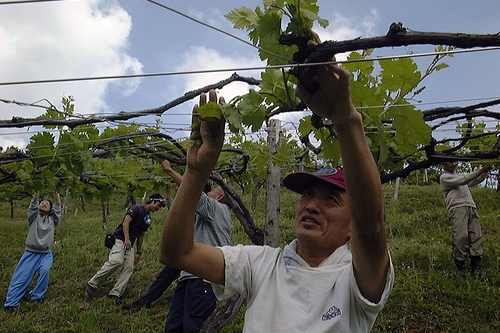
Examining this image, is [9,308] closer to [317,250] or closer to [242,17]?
[317,250]

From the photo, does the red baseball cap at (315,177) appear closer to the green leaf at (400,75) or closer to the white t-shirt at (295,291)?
the white t-shirt at (295,291)

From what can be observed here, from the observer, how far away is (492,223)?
9828 mm

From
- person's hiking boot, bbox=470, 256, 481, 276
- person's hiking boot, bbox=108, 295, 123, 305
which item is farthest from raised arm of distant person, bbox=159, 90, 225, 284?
person's hiking boot, bbox=470, 256, 481, 276

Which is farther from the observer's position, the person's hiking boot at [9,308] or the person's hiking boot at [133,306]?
the person's hiking boot at [9,308]

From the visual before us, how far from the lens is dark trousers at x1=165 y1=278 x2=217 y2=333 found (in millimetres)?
3754

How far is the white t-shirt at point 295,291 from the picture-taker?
1314mm

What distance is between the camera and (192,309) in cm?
378

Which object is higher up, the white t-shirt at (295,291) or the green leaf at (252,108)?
the green leaf at (252,108)

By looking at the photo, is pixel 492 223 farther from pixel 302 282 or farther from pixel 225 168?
pixel 302 282

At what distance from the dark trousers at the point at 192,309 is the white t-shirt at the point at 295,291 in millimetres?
2363

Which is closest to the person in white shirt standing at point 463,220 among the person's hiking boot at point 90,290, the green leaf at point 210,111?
the green leaf at point 210,111

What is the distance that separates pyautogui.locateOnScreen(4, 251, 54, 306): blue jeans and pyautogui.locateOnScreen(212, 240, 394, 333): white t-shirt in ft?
20.1

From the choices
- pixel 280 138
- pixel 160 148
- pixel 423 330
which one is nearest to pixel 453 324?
pixel 423 330

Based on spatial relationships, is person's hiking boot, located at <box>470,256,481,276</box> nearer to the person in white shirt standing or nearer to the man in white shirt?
the person in white shirt standing
